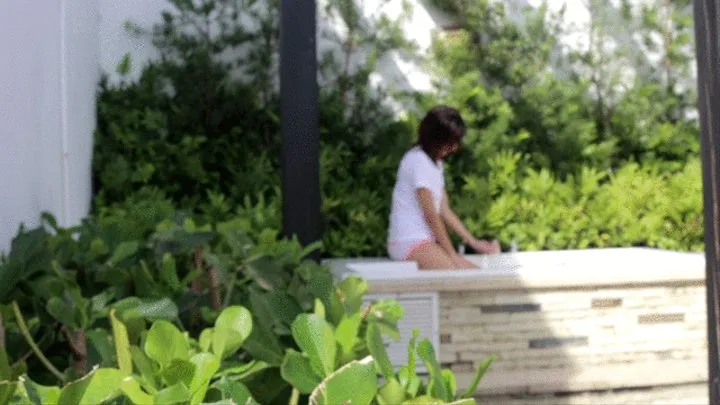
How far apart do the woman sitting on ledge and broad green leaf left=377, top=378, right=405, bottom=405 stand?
4.70m

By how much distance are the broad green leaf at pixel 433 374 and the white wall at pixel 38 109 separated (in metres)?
0.97

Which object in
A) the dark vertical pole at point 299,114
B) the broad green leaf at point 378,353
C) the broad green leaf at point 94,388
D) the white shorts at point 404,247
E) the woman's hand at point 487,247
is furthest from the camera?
the woman's hand at point 487,247

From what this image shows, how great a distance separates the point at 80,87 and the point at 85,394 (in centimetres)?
406

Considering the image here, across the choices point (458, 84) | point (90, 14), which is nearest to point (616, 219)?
point (458, 84)

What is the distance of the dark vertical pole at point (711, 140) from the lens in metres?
1.14

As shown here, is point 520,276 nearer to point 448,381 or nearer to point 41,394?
point 448,381

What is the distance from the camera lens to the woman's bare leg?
17.7 ft

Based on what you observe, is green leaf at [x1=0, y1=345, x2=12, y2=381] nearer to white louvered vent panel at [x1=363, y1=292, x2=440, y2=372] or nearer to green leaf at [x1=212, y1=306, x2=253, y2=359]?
green leaf at [x1=212, y1=306, x2=253, y2=359]

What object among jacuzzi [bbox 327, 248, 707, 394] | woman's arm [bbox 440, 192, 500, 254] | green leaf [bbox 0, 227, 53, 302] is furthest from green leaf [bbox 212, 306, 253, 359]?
woman's arm [bbox 440, 192, 500, 254]

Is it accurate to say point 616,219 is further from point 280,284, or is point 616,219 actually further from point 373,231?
point 280,284

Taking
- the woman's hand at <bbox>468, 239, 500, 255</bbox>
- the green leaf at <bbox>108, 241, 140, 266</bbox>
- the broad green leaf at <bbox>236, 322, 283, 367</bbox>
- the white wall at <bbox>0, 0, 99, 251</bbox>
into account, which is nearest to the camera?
the broad green leaf at <bbox>236, 322, 283, 367</bbox>

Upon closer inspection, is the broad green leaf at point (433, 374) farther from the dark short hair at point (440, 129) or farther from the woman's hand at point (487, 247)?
the woman's hand at point (487, 247)

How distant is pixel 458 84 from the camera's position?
22.7 feet

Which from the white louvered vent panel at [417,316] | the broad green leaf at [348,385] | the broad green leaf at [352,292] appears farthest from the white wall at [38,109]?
the white louvered vent panel at [417,316]
